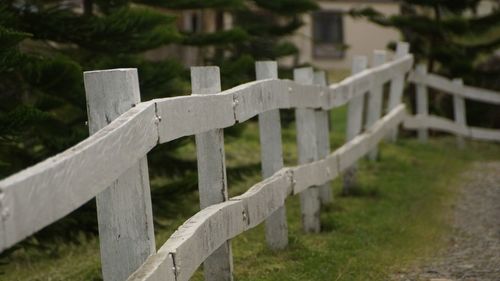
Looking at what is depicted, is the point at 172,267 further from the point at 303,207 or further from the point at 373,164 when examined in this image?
the point at 373,164

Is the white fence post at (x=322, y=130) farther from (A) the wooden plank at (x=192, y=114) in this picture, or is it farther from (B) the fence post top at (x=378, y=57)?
(B) the fence post top at (x=378, y=57)

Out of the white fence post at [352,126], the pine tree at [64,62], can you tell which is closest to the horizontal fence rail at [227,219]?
the white fence post at [352,126]

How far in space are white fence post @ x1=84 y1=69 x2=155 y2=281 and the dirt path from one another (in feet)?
10.4

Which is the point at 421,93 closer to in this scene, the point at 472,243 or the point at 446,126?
the point at 446,126

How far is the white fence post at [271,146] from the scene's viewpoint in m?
7.07

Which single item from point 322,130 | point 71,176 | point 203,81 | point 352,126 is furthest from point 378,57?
point 71,176

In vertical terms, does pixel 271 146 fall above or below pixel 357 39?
above

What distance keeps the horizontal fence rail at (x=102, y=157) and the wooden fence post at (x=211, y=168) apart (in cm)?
10

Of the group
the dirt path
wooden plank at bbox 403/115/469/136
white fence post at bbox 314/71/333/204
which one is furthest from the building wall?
white fence post at bbox 314/71/333/204

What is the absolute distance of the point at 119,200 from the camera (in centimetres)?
398

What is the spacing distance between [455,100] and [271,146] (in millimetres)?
9915

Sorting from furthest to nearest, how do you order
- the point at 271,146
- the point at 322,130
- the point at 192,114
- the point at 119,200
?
the point at 322,130 → the point at 271,146 → the point at 192,114 → the point at 119,200

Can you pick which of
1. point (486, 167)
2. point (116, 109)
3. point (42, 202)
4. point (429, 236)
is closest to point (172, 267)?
point (116, 109)

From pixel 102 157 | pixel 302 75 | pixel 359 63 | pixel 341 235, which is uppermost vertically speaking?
pixel 102 157
